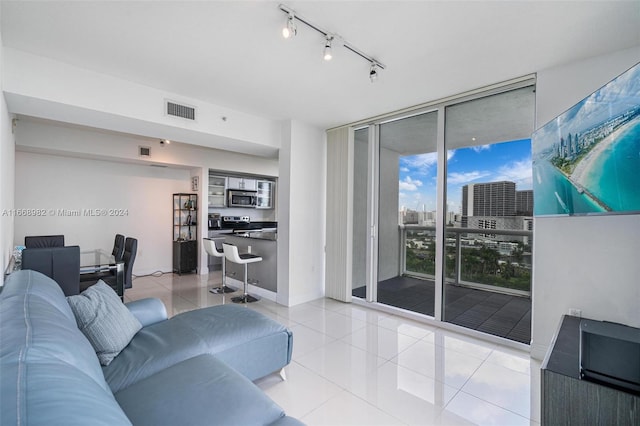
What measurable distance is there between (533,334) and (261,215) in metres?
6.86

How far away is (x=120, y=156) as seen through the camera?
5.39 meters

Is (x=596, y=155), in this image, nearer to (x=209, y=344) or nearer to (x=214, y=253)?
(x=209, y=344)

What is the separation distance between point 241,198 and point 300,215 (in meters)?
3.39

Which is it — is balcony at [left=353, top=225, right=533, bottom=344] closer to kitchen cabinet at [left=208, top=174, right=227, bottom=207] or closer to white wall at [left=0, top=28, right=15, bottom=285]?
white wall at [left=0, top=28, right=15, bottom=285]

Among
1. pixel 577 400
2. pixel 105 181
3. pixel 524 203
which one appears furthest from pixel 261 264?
pixel 577 400

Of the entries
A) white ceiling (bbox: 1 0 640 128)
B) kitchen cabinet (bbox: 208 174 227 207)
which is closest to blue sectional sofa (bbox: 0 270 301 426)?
white ceiling (bbox: 1 0 640 128)

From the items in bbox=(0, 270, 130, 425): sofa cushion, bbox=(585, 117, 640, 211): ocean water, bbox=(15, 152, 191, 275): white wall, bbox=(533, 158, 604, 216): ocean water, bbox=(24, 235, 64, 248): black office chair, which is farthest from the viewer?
bbox=(15, 152, 191, 275): white wall

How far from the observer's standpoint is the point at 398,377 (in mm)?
2539

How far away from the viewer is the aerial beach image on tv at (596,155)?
1.56 meters

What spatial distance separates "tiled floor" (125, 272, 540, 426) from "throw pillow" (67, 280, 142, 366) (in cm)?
113

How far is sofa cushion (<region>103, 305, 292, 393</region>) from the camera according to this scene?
182 cm

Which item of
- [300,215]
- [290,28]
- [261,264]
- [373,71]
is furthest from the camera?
[261,264]

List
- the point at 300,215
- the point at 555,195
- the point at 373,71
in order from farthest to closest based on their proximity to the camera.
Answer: the point at 300,215 < the point at 373,71 < the point at 555,195

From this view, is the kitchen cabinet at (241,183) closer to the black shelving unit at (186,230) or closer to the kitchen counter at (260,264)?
the black shelving unit at (186,230)
